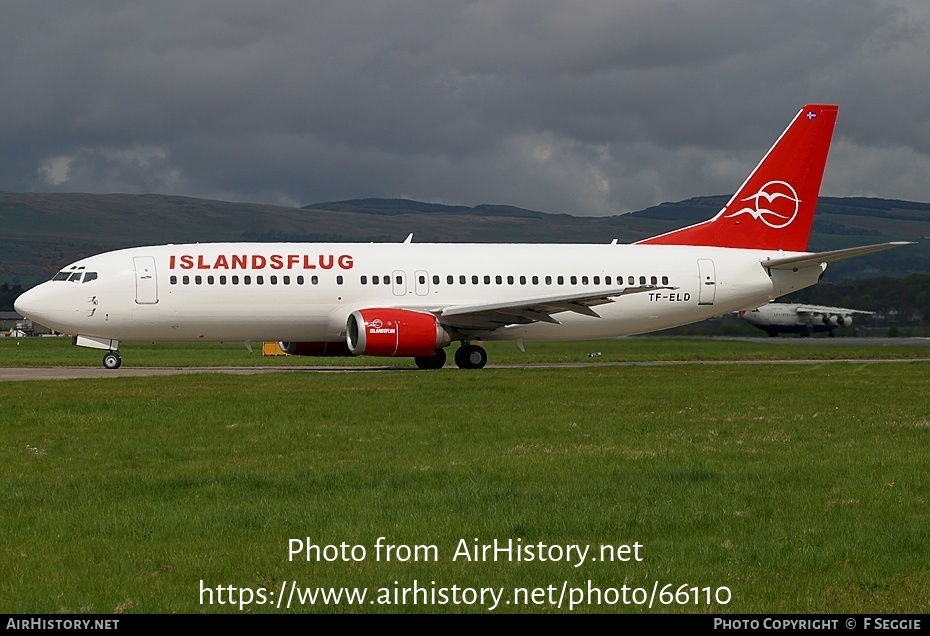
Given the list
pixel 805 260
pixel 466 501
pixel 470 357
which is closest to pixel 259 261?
pixel 470 357

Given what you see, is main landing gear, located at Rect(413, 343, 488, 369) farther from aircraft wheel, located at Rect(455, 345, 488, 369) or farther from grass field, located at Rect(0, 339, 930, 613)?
grass field, located at Rect(0, 339, 930, 613)

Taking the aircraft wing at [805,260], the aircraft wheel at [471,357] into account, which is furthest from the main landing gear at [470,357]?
the aircraft wing at [805,260]

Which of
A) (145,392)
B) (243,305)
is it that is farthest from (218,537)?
(243,305)

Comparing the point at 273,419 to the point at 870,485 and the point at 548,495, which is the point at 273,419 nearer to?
the point at 548,495

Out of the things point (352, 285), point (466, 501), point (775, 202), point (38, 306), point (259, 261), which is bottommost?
point (466, 501)

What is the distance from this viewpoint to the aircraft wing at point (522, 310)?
32.5 m

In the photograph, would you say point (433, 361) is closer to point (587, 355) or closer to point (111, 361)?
point (587, 355)

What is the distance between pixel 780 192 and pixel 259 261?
56.5ft

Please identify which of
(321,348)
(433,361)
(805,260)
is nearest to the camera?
(433,361)

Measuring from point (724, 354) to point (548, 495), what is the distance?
3532 centimetres

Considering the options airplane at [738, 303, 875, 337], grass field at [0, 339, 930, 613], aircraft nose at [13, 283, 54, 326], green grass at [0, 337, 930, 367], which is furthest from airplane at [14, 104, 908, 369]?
airplane at [738, 303, 875, 337]

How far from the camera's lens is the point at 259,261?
33.8 metres

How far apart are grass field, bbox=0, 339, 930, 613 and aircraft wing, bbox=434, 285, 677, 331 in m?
10.9

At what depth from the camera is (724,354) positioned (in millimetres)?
45469
